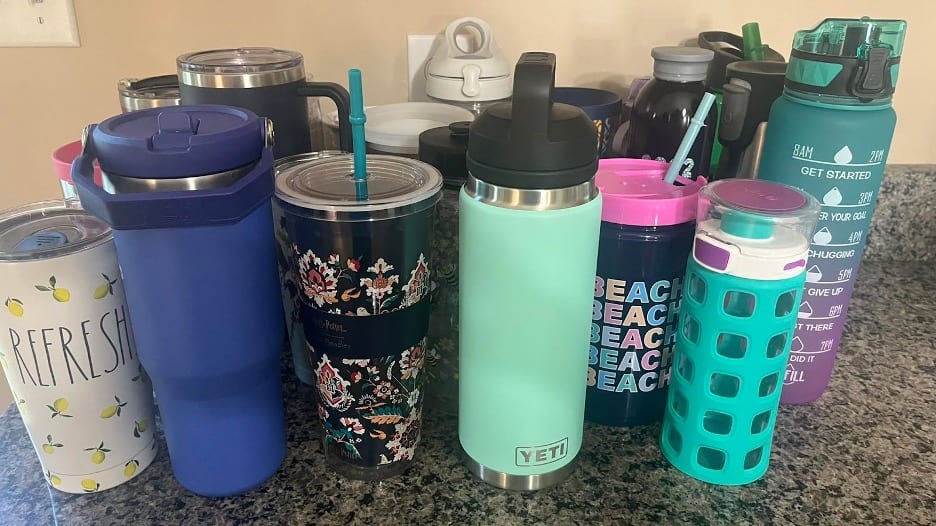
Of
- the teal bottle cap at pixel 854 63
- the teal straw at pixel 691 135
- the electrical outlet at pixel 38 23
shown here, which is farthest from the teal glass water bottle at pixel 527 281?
the electrical outlet at pixel 38 23

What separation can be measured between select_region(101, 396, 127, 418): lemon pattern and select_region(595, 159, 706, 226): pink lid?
16.7 inches

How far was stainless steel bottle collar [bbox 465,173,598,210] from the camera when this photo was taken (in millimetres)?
499

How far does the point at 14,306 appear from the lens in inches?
20.6

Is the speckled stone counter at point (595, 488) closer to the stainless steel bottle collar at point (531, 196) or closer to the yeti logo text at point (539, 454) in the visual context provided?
the yeti logo text at point (539, 454)

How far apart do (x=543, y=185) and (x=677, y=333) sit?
0.21 meters

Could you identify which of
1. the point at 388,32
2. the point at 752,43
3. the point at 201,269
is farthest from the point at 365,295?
the point at 752,43

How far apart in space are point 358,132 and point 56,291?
253 mm

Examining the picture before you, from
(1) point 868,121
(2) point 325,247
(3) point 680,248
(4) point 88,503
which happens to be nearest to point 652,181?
(3) point 680,248

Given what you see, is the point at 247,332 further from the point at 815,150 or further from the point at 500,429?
the point at 815,150

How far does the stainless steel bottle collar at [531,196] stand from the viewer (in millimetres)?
499

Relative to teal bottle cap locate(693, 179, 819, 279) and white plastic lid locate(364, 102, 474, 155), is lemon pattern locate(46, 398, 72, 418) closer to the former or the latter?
white plastic lid locate(364, 102, 474, 155)

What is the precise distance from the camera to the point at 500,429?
57cm

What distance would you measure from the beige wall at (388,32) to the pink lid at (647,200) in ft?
1.09

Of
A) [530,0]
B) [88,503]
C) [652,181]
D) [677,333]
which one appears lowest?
[88,503]
